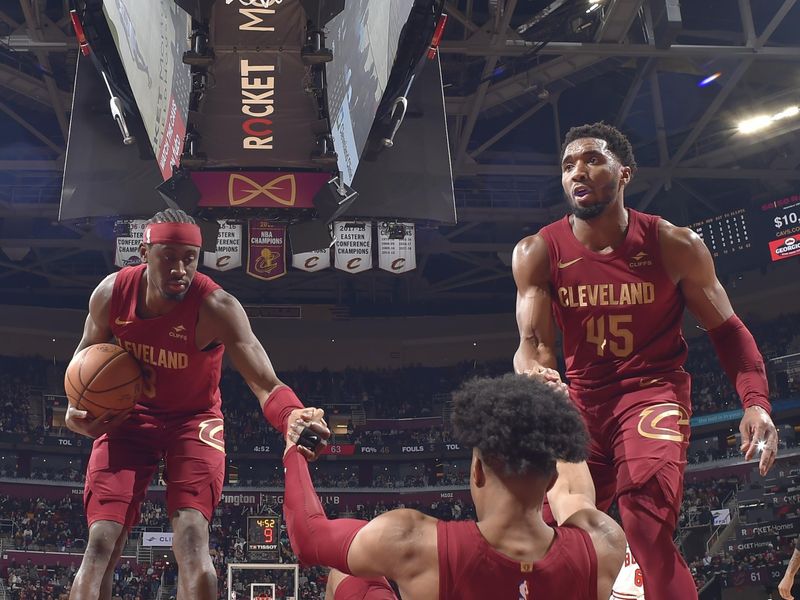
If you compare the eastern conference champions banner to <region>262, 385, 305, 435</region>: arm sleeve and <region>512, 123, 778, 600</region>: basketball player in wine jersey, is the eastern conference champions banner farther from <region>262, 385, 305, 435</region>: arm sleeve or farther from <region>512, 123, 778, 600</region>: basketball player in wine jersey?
<region>262, 385, 305, 435</region>: arm sleeve

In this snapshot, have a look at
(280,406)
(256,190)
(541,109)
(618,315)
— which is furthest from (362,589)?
(541,109)

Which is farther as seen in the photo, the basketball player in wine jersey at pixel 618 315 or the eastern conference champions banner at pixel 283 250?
the eastern conference champions banner at pixel 283 250

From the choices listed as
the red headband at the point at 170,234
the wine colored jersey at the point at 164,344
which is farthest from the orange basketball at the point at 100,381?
the red headband at the point at 170,234

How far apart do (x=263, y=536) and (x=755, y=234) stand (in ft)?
42.7

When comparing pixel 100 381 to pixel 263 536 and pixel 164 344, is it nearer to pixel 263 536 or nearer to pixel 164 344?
pixel 164 344

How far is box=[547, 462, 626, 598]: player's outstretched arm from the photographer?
2658 millimetres

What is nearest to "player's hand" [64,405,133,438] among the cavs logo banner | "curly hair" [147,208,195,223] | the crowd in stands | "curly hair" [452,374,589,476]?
"curly hair" [147,208,195,223]

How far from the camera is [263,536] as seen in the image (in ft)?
61.0

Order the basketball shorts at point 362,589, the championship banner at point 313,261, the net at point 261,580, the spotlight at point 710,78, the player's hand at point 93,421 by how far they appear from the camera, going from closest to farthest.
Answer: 1. the basketball shorts at point 362,589
2. the player's hand at point 93,421
3. the championship banner at point 313,261
4. the spotlight at point 710,78
5. the net at point 261,580

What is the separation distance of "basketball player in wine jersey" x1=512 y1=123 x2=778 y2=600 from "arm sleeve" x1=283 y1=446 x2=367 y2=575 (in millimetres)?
1499

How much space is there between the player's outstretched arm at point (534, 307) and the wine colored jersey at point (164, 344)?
5.60ft

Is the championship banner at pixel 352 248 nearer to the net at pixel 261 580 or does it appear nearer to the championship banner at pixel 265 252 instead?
the championship banner at pixel 265 252

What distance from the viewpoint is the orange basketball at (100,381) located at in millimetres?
4512

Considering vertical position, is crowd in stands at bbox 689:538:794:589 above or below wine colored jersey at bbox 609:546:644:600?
below
